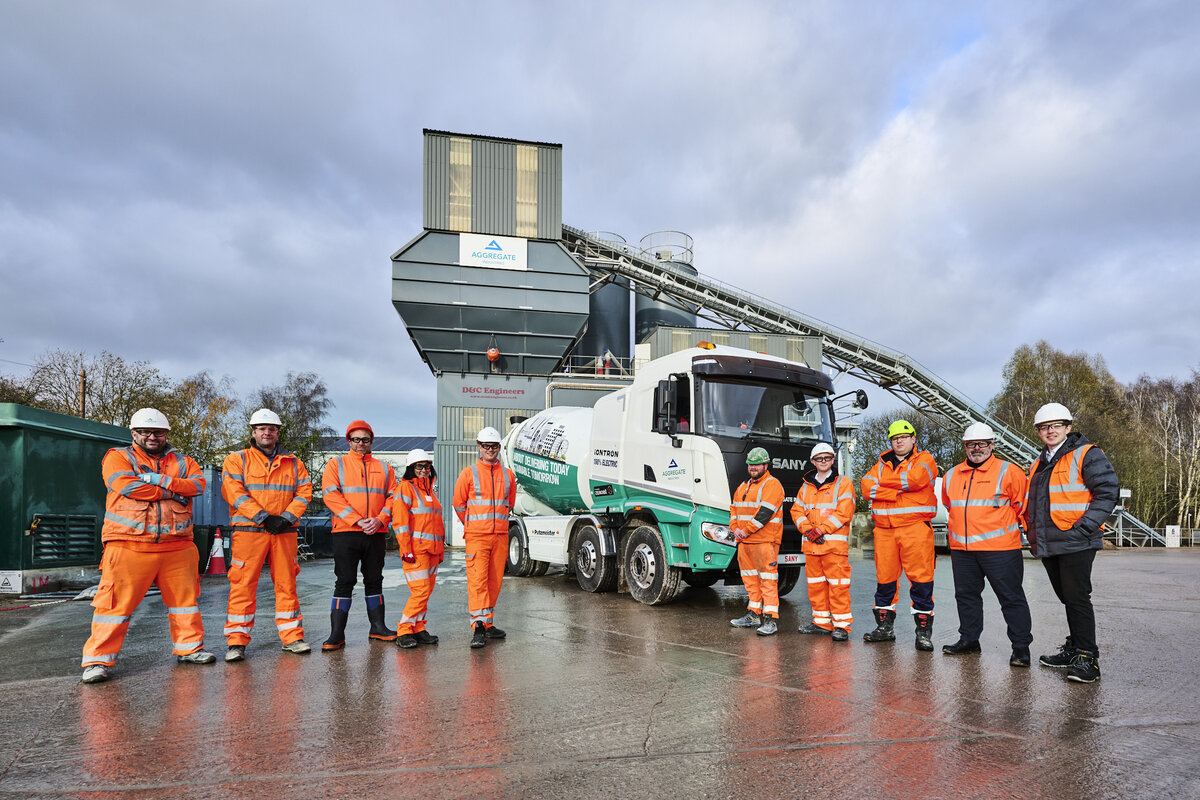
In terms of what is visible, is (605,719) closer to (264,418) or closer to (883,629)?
(883,629)

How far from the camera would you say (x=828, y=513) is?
6.66m

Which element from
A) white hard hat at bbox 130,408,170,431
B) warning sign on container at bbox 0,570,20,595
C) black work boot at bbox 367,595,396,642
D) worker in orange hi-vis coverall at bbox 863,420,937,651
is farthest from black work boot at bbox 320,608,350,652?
warning sign on container at bbox 0,570,20,595

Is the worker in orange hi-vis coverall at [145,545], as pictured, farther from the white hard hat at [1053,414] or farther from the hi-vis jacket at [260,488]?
the white hard hat at [1053,414]

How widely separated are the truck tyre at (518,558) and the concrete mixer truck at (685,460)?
2.20 meters

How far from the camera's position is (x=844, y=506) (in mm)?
6707

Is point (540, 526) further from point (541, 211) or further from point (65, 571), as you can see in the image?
point (541, 211)

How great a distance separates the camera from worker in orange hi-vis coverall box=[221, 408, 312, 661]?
5750 millimetres

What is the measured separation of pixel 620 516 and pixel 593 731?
213 inches

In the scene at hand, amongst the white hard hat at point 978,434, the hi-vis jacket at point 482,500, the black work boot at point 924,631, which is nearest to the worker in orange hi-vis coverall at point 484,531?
the hi-vis jacket at point 482,500

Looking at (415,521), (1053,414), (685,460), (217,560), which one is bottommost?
(217,560)

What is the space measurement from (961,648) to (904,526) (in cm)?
106

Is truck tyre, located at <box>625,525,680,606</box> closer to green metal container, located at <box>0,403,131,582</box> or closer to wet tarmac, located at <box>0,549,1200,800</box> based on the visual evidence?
wet tarmac, located at <box>0,549,1200,800</box>

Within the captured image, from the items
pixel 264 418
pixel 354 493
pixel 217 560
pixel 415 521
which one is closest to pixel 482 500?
pixel 415 521

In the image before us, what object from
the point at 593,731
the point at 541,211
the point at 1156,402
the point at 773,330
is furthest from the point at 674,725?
the point at 1156,402
